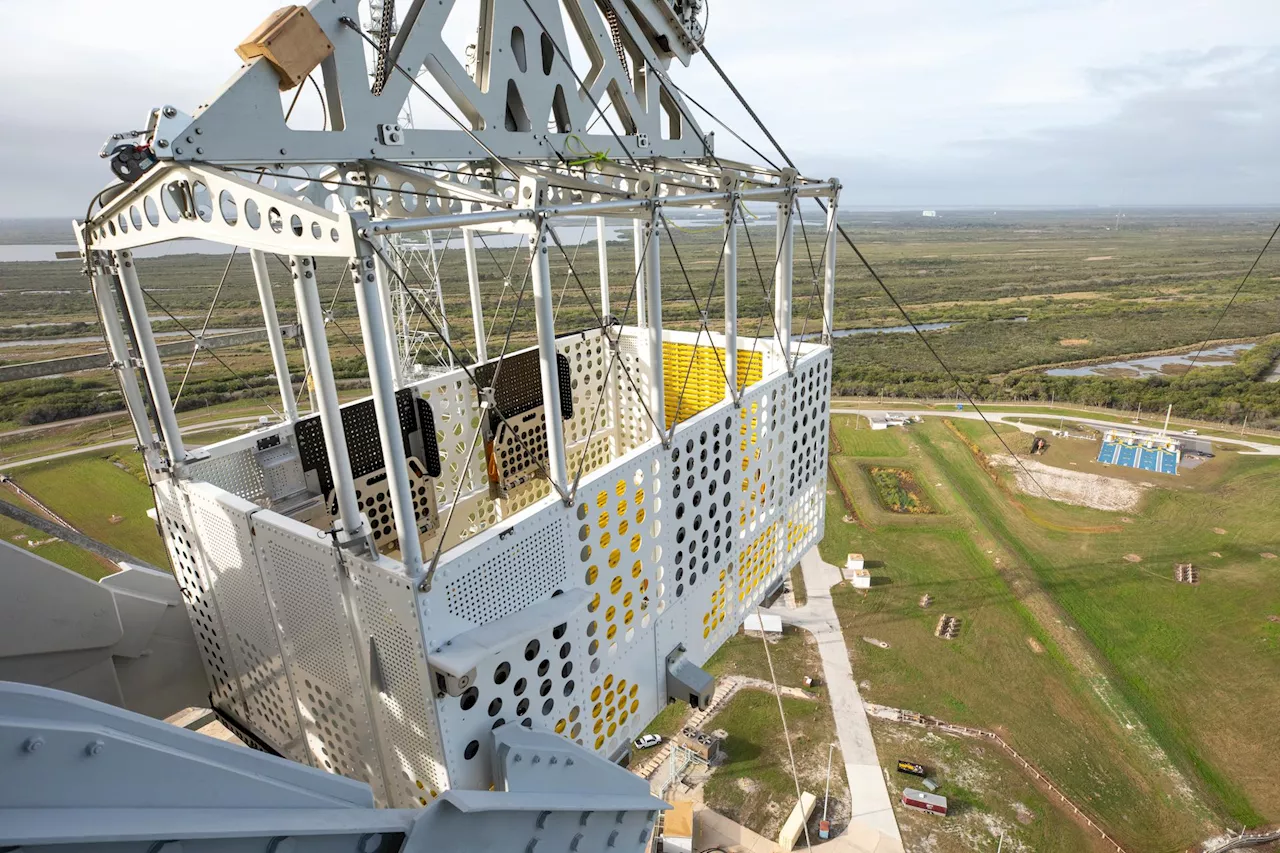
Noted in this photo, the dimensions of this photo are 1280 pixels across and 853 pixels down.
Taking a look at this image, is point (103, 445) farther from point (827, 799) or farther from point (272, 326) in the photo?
point (827, 799)

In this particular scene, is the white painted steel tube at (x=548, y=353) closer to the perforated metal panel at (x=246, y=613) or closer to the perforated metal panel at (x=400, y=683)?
the perforated metal panel at (x=400, y=683)

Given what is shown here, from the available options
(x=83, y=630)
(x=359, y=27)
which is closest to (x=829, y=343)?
(x=359, y=27)

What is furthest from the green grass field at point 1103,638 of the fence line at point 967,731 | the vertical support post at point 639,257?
the vertical support post at point 639,257

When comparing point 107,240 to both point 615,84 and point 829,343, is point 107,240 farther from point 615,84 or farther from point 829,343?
point 829,343

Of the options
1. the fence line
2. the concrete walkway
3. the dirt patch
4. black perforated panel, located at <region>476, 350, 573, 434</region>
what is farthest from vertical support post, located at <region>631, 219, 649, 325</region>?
the dirt patch

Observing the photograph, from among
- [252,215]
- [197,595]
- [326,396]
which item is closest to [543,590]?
[326,396]
